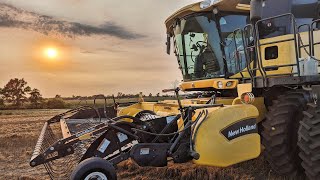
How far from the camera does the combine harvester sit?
3.78 metres

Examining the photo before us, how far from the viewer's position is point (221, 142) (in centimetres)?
375

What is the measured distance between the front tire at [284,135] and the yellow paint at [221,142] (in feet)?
1.84

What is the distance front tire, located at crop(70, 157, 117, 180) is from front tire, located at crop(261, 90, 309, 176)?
207 cm

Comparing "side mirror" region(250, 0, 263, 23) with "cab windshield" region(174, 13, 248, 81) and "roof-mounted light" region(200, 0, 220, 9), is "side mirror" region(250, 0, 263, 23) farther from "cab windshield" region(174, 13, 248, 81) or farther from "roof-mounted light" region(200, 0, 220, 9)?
"roof-mounted light" region(200, 0, 220, 9)

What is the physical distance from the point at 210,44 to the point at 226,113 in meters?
2.43

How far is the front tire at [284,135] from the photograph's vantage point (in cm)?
442

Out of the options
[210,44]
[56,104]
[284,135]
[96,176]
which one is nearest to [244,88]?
[284,135]

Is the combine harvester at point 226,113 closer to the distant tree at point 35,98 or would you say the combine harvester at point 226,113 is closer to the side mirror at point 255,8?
the side mirror at point 255,8

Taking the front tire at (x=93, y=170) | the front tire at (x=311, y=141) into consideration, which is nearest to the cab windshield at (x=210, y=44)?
the front tire at (x=311, y=141)

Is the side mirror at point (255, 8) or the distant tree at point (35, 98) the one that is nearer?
the side mirror at point (255, 8)

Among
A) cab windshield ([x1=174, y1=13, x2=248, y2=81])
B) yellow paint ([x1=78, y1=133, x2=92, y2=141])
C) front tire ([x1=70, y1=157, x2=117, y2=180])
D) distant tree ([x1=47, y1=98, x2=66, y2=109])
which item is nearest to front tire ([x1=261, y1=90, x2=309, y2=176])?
cab windshield ([x1=174, y1=13, x2=248, y2=81])

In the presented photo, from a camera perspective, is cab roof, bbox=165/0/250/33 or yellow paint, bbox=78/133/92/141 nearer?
yellow paint, bbox=78/133/92/141

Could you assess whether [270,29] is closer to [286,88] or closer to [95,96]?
[286,88]

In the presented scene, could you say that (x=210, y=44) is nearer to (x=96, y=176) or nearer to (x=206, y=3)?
(x=206, y=3)
